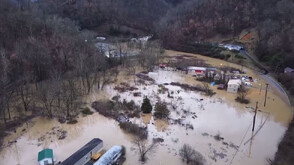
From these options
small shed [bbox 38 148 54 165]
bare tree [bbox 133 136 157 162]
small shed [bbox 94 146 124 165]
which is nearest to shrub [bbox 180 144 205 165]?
bare tree [bbox 133 136 157 162]

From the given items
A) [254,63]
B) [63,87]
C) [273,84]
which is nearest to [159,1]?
[254,63]

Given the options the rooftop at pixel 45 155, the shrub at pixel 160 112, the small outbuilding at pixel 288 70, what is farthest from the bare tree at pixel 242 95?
the rooftop at pixel 45 155

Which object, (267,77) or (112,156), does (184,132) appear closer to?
(112,156)

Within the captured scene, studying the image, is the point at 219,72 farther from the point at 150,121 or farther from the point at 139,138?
the point at 139,138

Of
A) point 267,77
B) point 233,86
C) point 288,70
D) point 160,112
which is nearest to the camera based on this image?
point 160,112

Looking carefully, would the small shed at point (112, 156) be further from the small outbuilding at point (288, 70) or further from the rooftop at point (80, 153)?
the small outbuilding at point (288, 70)

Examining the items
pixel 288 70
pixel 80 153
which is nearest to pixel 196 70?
pixel 288 70
